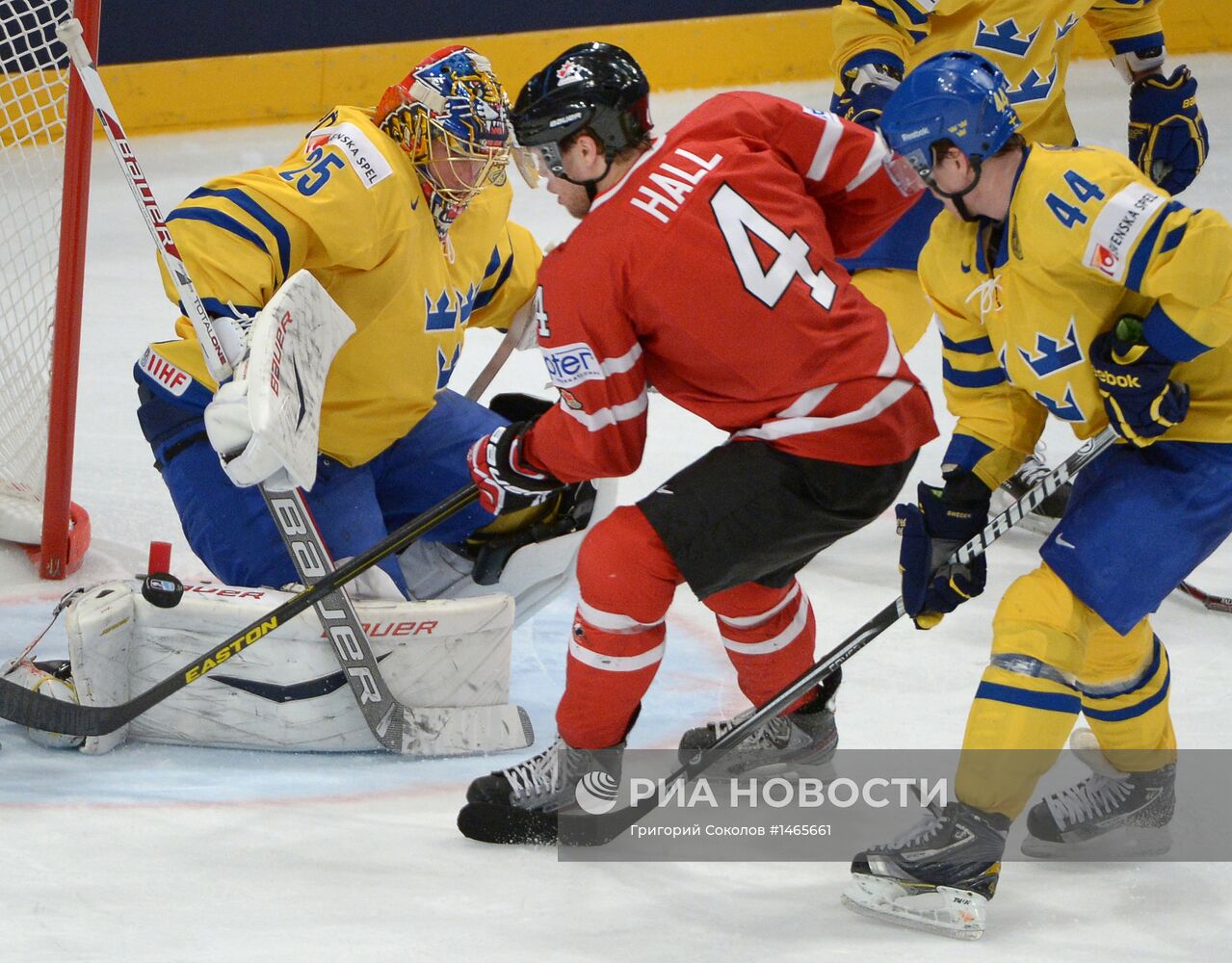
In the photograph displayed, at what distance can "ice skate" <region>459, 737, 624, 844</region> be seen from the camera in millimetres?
2320

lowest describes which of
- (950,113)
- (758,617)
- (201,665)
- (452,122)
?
(201,665)

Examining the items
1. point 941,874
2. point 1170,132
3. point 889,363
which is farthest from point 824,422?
point 1170,132

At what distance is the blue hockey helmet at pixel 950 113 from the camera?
6.66 ft

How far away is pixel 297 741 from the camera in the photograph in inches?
103

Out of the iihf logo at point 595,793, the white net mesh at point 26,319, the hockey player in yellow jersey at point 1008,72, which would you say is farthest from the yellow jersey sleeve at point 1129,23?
the white net mesh at point 26,319

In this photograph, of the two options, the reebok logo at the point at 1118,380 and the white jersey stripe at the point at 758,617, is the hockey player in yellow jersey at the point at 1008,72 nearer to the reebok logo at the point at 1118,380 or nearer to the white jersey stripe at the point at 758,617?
the white jersey stripe at the point at 758,617

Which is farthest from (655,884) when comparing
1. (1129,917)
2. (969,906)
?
(1129,917)

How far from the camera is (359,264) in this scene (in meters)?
2.71

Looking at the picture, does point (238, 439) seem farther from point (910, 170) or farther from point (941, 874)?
point (941, 874)

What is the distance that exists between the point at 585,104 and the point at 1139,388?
2.54 ft

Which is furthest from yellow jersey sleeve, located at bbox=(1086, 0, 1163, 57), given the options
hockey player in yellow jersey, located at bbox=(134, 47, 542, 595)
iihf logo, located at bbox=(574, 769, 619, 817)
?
iihf logo, located at bbox=(574, 769, 619, 817)

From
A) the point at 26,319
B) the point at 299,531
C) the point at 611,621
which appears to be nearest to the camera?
the point at 611,621

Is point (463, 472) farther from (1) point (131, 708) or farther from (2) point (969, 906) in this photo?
(2) point (969, 906)

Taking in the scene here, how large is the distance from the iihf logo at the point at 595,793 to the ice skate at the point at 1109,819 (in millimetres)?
586
